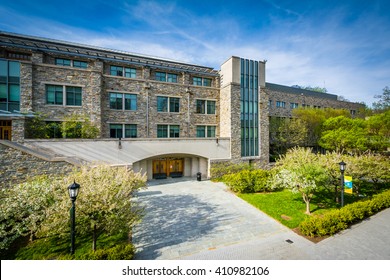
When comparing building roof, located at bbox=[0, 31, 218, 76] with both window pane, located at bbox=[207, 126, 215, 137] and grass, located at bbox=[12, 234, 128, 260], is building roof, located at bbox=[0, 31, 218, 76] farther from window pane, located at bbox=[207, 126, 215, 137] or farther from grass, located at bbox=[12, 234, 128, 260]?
grass, located at bbox=[12, 234, 128, 260]

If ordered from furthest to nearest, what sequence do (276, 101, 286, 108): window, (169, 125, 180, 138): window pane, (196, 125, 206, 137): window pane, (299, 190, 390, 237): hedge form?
(276, 101, 286, 108): window → (196, 125, 206, 137): window pane → (169, 125, 180, 138): window pane → (299, 190, 390, 237): hedge

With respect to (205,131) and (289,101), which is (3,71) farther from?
(289,101)

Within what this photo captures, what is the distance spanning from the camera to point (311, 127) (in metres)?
29.0

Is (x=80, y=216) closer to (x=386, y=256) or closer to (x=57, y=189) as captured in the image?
(x=57, y=189)

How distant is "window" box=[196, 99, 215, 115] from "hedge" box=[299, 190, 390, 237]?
16706mm

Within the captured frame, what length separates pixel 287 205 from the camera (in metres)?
11.9

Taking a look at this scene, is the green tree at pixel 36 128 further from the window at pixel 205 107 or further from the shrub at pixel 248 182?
the shrub at pixel 248 182

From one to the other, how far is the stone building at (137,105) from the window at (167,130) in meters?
0.12

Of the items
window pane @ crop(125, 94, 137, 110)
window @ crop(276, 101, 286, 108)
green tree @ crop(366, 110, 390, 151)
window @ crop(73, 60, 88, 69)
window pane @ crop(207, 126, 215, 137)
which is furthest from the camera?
window @ crop(276, 101, 286, 108)

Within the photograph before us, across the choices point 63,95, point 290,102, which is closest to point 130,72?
point 63,95

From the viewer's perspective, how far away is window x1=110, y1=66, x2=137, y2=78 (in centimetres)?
2142

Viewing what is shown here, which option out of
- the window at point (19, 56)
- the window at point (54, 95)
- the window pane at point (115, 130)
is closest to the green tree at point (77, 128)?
the window at point (54, 95)

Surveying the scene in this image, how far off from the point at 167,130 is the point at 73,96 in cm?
1033

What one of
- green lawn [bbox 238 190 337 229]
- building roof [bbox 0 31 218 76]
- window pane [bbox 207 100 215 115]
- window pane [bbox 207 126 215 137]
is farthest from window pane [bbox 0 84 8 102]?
green lawn [bbox 238 190 337 229]
